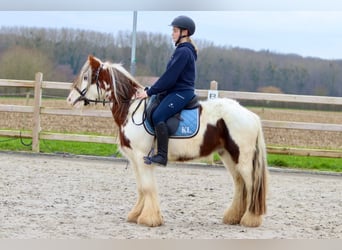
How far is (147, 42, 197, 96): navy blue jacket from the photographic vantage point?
445 centimetres

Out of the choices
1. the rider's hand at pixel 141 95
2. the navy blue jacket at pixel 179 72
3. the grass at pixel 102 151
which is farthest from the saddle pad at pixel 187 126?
the grass at pixel 102 151

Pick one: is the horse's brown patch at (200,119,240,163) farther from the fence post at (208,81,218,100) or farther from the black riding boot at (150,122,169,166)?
the fence post at (208,81,218,100)

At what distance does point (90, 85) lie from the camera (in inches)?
195

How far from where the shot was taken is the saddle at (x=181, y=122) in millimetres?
4609

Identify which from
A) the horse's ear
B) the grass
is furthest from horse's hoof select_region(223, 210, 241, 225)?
the grass

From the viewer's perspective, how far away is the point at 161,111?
4555 millimetres

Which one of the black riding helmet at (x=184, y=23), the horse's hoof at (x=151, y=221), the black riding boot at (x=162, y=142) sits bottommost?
the horse's hoof at (x=151, y=221)

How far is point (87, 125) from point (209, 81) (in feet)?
16.7

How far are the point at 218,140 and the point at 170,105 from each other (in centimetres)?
56

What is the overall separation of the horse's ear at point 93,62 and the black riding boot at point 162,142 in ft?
2.91

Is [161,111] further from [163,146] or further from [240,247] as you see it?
[240,247]

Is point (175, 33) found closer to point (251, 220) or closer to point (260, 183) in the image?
point (260, 183)

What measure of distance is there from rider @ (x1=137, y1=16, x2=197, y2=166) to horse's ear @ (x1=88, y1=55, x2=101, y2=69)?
634mm

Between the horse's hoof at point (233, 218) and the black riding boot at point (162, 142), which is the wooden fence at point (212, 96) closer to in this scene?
the horse's hoof at point (233, 218)
